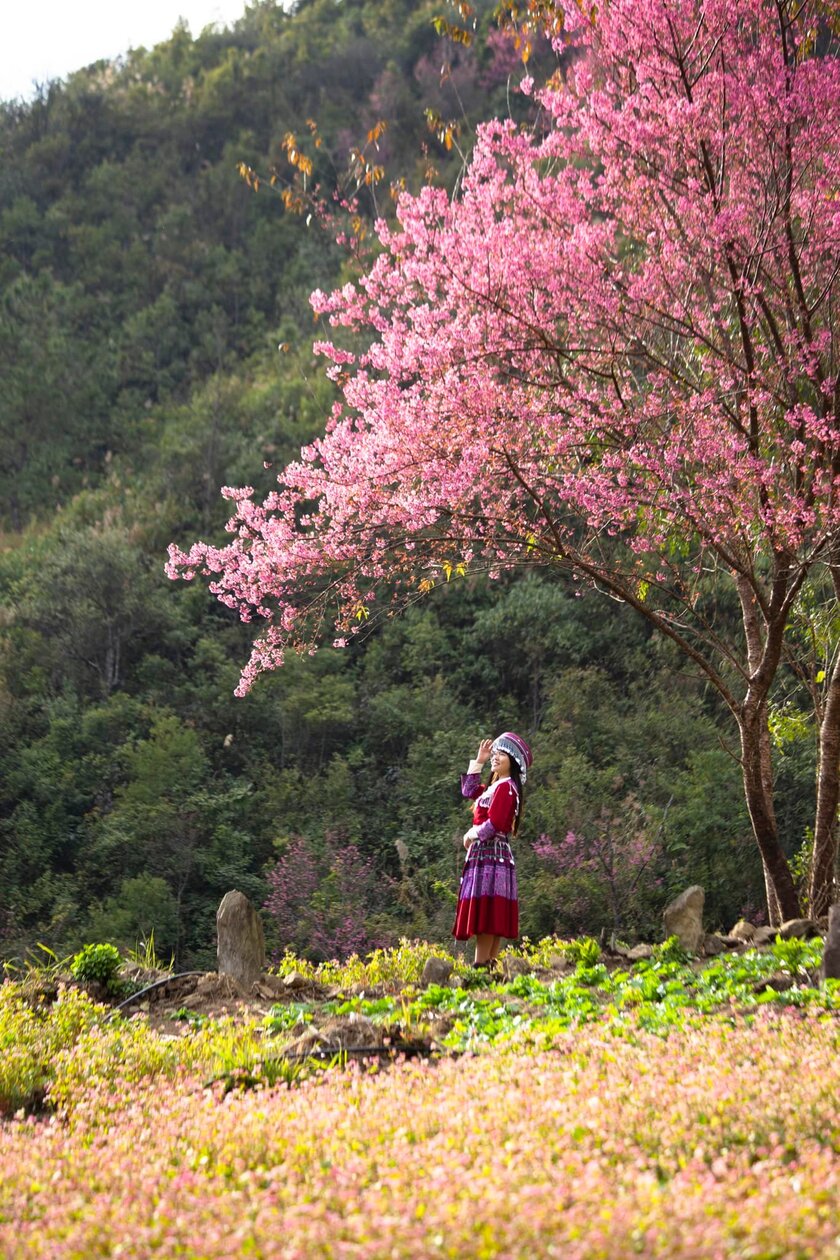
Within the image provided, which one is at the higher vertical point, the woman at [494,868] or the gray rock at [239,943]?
the woman at [494,868]

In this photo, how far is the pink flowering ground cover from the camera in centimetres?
216

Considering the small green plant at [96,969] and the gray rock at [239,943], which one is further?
the gray rock at [239,943]

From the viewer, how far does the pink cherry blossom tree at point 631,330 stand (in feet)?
19.9

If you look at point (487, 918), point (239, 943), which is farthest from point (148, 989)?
point (487, 918)

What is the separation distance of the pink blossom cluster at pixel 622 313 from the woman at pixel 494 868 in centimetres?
130

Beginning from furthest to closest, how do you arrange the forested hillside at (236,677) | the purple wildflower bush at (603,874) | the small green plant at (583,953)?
1. the forested hillside at (236,677)
2. the purple wildflower bush at (603,874)
3. the small green plant at (583,953)

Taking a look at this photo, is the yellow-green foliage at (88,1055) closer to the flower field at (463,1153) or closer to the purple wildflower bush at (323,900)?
the flower field at (463,1153)

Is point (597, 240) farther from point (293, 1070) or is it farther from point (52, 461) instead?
point (52, 461)

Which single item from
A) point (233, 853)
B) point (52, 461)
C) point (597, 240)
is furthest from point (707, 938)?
point (52, 461)

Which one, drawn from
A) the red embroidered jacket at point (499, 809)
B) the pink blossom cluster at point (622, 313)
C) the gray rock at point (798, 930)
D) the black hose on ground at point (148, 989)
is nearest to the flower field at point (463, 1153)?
the black hose on ground at point (148, 989)

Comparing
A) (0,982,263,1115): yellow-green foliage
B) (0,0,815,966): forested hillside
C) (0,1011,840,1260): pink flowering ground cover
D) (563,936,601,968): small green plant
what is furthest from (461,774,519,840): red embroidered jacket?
(0,0,815,966): forested hillside

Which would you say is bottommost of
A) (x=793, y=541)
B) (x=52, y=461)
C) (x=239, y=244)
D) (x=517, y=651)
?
(x=793, y=541)

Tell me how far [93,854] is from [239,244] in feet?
61.1

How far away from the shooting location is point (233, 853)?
587 inches
